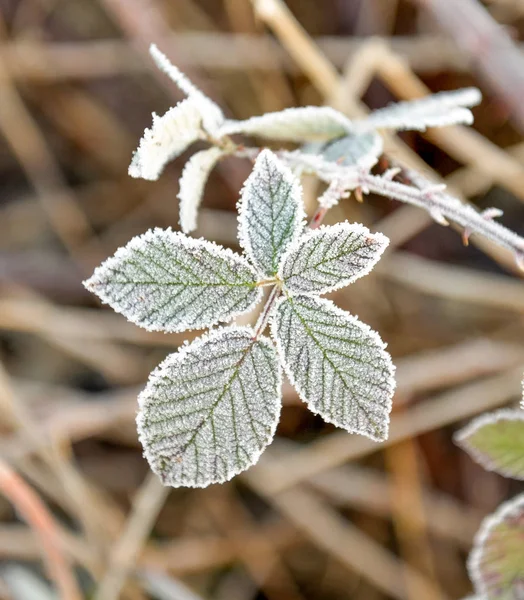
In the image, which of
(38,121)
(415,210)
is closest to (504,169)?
(415,210)

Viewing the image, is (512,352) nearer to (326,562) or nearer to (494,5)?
(326,562)

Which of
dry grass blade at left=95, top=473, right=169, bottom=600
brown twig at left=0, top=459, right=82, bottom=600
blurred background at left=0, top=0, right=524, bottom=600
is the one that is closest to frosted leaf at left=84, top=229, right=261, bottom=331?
brown twig at left=0, top=459, right=82, bottom=600

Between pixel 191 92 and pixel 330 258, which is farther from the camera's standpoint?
pixel 191 92

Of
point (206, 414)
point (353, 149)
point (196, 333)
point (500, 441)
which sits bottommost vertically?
point (196, 333)

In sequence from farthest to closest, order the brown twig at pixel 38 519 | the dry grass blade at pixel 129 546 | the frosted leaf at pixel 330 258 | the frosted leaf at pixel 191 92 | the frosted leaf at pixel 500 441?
the dry grass blade at pixel 129 546 → the brown twig at pixel 38 519 → the frosted leaf at pixel 500 441 → the frosted leaf at pixel 191 92 → the frosted leaf at pixel 330 258

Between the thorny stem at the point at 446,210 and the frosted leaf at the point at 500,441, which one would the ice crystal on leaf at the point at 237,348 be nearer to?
the thorny stem at the point at 446,210

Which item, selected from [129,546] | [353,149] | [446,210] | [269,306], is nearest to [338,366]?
[269,306]

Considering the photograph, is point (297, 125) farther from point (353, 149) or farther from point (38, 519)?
point (38, 519)

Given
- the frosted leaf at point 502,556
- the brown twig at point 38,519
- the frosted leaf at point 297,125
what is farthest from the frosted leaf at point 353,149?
the brown twig at point 38,519
